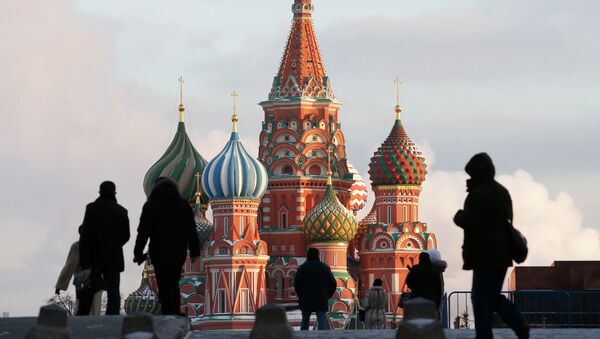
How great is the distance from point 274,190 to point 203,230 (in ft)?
11.6

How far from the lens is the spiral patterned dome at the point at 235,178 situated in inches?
3942

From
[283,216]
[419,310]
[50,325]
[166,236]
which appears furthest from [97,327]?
[283,216]

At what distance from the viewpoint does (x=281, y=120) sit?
10325 cm

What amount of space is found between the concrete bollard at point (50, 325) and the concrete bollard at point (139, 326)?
0.72 m

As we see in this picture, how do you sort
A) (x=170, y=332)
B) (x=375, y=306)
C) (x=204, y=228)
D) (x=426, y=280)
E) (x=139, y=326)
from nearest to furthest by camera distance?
(x=139, y=326)
(x=170, y=332)
(x=426, y=280)
(x=375, y=306)
(x=204, y=228)

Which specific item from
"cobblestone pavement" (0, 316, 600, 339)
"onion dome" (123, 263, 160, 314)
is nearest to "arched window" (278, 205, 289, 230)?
"onion dome" (123, 263, 160, 314)

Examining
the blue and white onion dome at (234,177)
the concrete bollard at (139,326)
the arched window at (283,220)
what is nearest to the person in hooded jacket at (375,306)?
the concrete bollard at (139,326)

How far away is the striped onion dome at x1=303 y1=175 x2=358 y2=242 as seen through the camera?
99.1 metres

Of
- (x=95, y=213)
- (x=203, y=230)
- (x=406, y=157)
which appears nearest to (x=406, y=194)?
(x=406, y=157)

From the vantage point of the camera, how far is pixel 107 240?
23.1 meters

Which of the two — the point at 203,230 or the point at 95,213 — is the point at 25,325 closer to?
the point at 95,213

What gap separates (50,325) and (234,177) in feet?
268

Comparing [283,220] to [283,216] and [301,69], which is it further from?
[301,69]

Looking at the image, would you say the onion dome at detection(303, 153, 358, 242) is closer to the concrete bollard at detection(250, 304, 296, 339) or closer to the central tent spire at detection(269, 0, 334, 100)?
the central tent spire at detection(269, 0, 334, 100)
